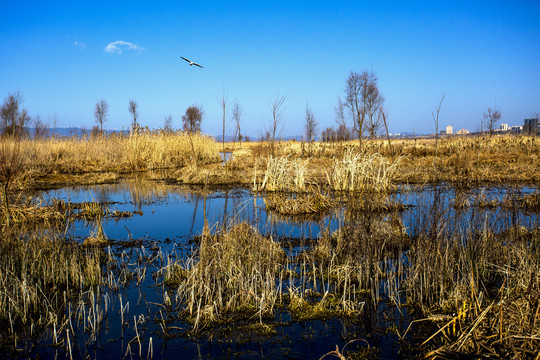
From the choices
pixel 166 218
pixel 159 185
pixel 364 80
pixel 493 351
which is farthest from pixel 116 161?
pixel 364 80

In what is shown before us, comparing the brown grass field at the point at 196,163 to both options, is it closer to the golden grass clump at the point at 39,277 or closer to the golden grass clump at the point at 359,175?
the golden grass clump at the point at 359,175

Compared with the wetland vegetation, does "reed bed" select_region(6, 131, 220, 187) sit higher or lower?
higher

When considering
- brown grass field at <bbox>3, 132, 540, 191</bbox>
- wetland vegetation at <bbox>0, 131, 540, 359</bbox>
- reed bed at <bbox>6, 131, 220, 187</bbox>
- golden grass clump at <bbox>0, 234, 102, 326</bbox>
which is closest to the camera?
wetland vegetation at <bbox>0, 131, 540, 359</bbox>

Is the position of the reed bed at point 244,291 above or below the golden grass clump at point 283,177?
below

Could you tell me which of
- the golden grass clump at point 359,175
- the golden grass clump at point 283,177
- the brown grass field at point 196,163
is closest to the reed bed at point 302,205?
the golden grass clump at point 359,175

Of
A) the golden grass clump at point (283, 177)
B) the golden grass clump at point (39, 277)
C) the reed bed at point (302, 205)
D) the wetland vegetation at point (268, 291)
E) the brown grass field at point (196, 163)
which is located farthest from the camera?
→ the brown grass field at point (196, 163)

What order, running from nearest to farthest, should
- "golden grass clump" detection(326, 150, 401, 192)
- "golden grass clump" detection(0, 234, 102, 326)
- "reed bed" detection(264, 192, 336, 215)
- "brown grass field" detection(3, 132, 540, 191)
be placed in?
"golden grass clump" detection(0, 234, 102, 326)
"reed bed" detection(264, 192, 336, 215)
"golden grass clump" detection(326, 150, 401, 192)
"brown grass field" detection(3, 132, 540, 191)

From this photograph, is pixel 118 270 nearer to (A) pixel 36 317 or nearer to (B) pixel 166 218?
(A) pixel 36 317

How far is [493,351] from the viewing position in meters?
2.75

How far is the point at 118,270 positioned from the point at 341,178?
25.7 feet

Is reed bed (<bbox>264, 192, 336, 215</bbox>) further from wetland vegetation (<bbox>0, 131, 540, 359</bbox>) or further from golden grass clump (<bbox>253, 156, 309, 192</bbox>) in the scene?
golden grass clump (<bbox>253, 156, 309, 192</bbox>)

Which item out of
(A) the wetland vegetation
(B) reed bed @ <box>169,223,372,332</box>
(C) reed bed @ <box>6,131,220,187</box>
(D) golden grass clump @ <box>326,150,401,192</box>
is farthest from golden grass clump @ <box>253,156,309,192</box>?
(C) reed bed @ <box>6,131,220,187</box>

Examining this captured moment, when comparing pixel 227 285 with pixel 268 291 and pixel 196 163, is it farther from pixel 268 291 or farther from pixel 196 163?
pixel 196 163

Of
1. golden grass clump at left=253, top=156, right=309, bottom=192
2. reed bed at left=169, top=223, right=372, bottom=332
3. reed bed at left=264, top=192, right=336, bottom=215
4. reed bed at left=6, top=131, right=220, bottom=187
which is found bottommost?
reed bed at left=169, top=223, right=372, bottom=332
